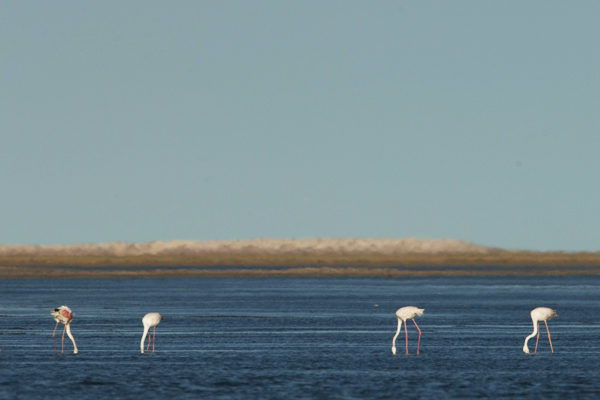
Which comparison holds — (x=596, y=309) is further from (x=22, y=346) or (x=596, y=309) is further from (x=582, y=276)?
(x=582, y=276)

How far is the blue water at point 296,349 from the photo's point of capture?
101 feet

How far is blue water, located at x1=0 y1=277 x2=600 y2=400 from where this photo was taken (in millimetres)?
30641

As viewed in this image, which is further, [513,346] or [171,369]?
[513,346]

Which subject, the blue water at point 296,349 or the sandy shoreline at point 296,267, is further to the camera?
the sandy shoreline at point 296,267

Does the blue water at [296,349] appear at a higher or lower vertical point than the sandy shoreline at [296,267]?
lower

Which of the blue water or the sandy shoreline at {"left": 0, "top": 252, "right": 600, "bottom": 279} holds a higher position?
the sandy shoreline at {"left": 0, "top": 252, "right": 600, "bottom": 279}

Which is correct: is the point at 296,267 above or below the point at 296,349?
above

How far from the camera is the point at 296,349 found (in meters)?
40.0

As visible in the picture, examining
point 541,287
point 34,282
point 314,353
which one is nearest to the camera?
point 314,353

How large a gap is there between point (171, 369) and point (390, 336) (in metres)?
13.7

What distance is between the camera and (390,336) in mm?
46281

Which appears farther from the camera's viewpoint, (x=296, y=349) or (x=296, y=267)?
(x=296, y=267)

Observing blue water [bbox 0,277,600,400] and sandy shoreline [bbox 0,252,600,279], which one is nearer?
blue water [bbox 0,277,600,400]

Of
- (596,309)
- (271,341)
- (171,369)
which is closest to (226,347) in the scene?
(271,341)
